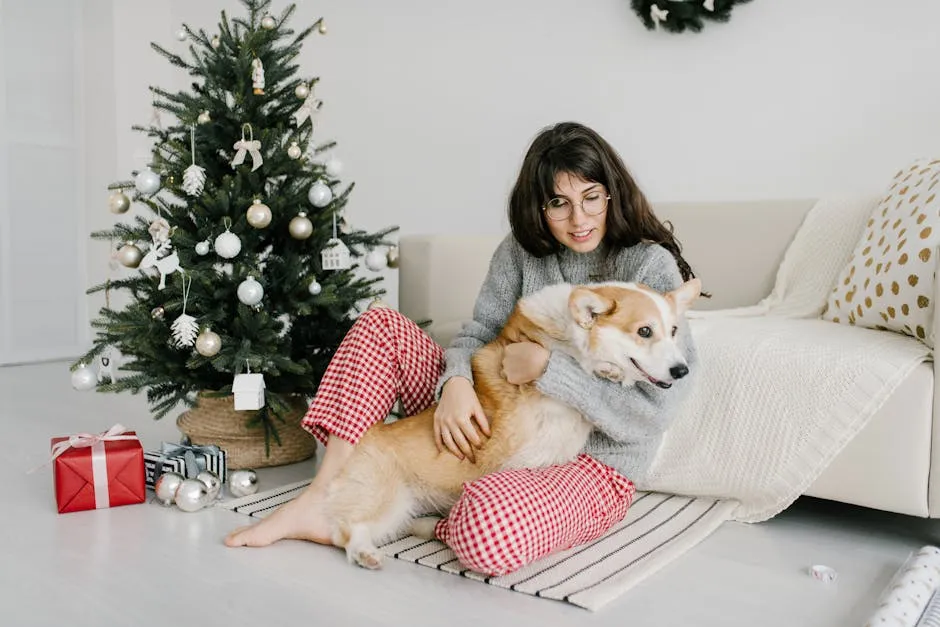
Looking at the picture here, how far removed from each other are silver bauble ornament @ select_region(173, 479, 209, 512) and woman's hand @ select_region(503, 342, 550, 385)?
0.83 m

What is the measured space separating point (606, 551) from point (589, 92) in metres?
2.31

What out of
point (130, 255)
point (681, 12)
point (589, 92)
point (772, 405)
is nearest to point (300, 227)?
point (130, 255)

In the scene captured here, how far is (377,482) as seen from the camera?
5.27ft

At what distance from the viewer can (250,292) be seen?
213 cm

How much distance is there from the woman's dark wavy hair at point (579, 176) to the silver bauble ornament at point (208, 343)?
85 centimetres

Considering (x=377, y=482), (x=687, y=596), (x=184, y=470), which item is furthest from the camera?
(x=184, y=470)

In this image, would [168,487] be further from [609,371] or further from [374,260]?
[609,371]

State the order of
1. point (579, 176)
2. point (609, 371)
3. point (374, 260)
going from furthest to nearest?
point (374, 260), point (579, 176), point (609, 371)

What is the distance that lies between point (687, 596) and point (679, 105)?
7.40 feet

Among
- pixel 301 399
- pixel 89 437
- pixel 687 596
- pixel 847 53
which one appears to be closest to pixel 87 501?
pixel 89 437

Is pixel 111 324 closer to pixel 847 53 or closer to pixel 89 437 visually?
pixel 89 437

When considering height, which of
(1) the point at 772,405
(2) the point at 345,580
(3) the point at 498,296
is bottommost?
(2) the point at 345,580

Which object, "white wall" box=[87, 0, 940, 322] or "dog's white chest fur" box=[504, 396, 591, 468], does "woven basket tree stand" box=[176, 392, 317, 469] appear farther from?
"dog's white chest fur" box=[504, 396, 591, 468]

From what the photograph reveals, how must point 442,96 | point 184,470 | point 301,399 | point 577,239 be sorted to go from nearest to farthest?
point 577,239 < point 184,470 < point 301,399 < point 442,96
